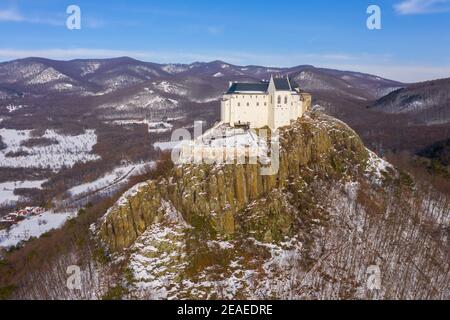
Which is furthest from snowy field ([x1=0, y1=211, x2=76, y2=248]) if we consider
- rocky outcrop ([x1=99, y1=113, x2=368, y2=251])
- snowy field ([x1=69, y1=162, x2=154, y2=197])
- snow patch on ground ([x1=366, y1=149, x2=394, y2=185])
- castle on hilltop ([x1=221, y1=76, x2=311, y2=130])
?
snow patch on ground ([x1=366, y1=149, x2=394, y2=185])

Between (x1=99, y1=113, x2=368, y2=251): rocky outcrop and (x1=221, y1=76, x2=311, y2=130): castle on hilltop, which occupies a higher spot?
(x1=221, y1=76, x2=311, y2=130): castle on hilltop

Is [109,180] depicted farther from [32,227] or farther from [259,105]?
[259,105]

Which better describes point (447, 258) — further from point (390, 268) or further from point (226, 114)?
point (226, 114)

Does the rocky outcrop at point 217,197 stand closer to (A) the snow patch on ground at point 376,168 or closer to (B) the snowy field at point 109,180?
(A) the snow patch on ground at point 376,168

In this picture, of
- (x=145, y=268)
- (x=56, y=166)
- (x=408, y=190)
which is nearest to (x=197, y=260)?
(x=145, y=268)

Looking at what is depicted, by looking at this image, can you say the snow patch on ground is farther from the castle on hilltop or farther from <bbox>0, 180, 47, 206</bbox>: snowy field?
<bbox>0, 180, 47, 206</bbox>: snowy field

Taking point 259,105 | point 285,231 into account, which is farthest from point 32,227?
point 285,231
